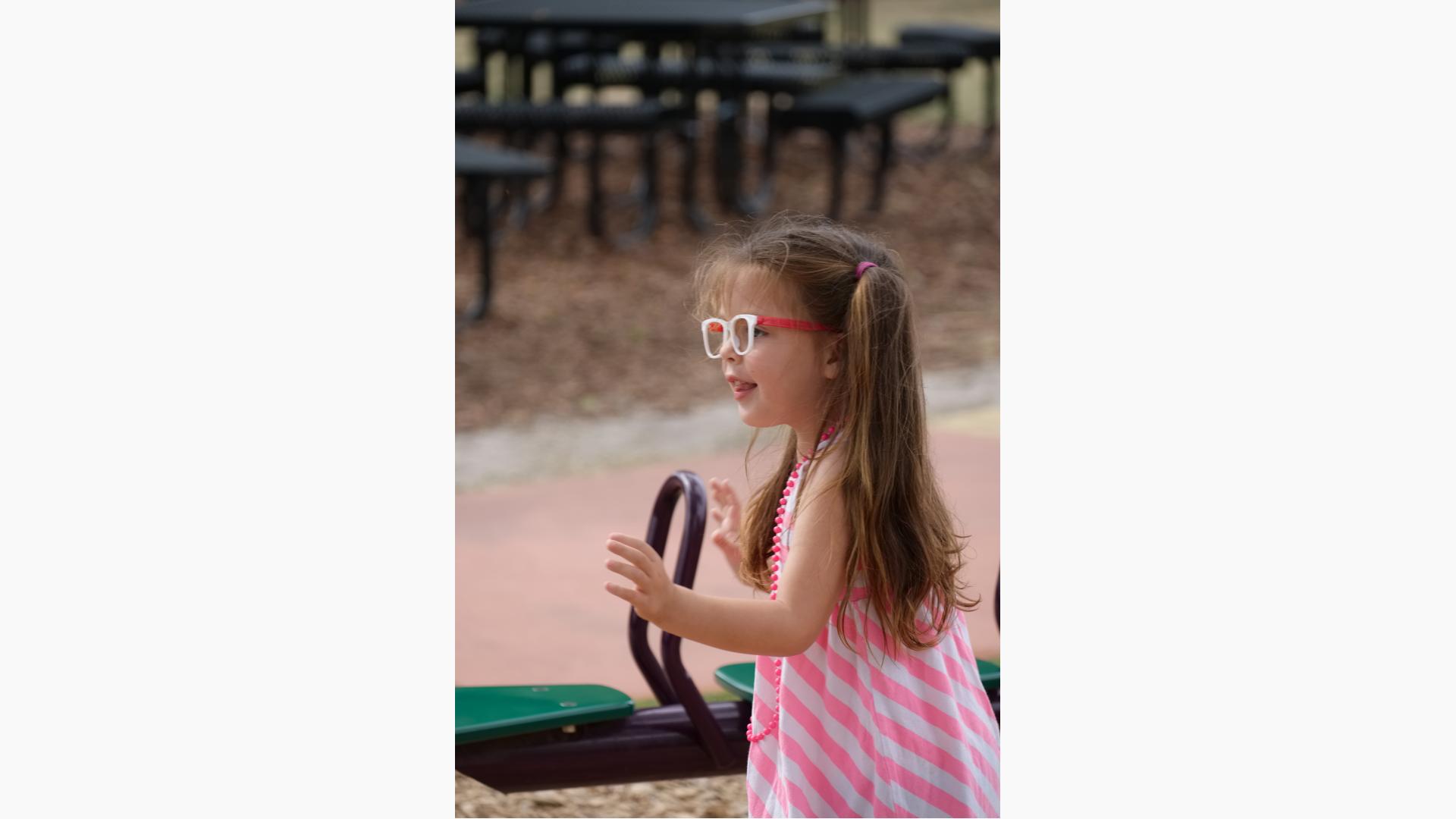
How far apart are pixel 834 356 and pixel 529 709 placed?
2.62 ft

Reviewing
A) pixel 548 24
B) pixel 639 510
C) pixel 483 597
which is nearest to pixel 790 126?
pixel 548 24

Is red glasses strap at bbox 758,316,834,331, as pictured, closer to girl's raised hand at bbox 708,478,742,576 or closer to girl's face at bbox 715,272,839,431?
girl's face at bbox 715,272,839,431

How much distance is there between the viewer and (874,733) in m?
1.50

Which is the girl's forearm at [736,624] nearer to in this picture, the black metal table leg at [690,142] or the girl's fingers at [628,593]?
the girl's fingers at [628,593]

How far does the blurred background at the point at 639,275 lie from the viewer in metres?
3.51

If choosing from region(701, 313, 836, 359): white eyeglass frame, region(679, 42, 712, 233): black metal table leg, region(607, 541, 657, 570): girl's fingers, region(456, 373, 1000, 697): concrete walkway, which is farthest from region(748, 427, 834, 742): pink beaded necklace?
region(679, 42, 712, 233): black metal table leg

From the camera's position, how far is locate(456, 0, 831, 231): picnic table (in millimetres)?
7180

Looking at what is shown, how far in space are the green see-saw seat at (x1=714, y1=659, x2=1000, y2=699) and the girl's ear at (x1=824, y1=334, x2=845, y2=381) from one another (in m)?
0.72

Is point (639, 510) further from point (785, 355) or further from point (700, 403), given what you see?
point (785, 355)

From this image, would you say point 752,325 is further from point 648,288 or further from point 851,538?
point 648,288

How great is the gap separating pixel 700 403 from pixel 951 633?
3.90 m

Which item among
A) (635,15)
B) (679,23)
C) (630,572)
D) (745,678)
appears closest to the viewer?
(630,572)

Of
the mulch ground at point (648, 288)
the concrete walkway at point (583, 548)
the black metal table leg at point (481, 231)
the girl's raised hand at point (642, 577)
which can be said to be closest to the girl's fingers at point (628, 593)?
the girl's raised hand at point (642, 577)

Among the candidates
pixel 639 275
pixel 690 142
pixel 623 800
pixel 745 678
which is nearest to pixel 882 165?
pixel 690 142
